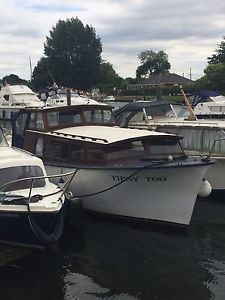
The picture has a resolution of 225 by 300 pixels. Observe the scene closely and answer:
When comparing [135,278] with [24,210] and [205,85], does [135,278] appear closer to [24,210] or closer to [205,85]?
[24,210]

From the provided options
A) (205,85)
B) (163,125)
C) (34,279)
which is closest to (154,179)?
(34,279)

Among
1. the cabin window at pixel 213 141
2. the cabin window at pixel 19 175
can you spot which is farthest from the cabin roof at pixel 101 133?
the cabin window at pixel 213 141

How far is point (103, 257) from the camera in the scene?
11.4m

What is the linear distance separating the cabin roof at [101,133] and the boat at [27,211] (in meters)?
2.40

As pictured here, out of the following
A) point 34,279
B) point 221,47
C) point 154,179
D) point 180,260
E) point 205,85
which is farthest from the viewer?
point 221,47

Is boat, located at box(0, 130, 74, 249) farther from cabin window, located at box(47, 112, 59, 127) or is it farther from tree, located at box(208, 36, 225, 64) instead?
tree, located at box(208, 36, 225, 64)

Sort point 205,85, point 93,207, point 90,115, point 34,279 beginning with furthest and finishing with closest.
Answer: point 205,85 < point 90,115 < point 93,207 < point 34,279

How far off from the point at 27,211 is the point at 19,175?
66.2 inches

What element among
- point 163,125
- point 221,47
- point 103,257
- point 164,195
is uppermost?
point 221,47

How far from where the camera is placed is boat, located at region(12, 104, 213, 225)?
12.7 metres

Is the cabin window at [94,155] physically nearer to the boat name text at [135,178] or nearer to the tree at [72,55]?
the boat name text at [135,178]

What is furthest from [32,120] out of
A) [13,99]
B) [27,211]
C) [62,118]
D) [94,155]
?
[13,99]

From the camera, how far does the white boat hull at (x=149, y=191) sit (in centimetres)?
1270

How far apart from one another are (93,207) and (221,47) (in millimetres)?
72150
